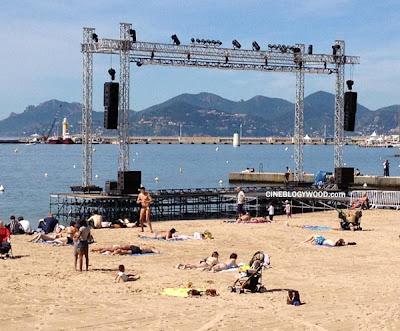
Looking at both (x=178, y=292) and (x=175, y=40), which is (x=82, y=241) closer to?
(x=178, y=292)

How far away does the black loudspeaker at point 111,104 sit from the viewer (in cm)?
3478

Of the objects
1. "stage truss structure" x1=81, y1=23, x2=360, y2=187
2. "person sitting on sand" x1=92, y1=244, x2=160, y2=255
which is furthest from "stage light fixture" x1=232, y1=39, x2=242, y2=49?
"person sitting on sand" x1=92, y1=244, x2=160, y2=255

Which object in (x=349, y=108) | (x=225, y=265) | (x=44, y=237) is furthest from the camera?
(x=349, y=108)

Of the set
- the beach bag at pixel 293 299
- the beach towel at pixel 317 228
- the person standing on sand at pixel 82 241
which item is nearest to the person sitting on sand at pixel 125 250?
the person standing on sand at pixel 82 241

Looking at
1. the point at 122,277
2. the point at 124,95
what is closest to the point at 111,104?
the point at 124,95

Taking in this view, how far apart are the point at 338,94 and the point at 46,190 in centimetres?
3542

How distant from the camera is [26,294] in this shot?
51.4ft

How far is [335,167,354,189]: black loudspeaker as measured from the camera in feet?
142

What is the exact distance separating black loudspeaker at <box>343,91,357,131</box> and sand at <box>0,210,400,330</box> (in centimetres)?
1779

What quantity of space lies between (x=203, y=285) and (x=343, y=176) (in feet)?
91.0

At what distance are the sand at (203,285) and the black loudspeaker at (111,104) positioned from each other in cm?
988

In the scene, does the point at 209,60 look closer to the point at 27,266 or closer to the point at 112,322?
the point at 27,266

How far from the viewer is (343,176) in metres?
43.3

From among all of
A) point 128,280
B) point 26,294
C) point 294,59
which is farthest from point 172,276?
point 294,59
